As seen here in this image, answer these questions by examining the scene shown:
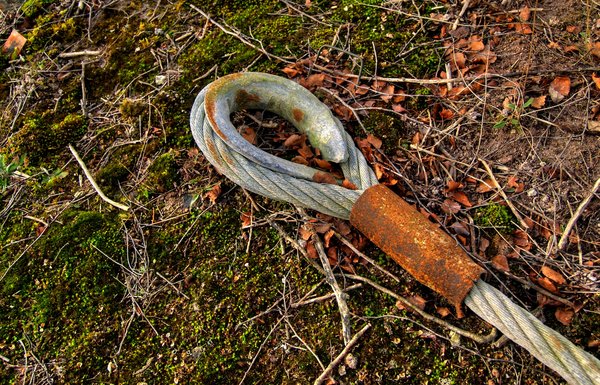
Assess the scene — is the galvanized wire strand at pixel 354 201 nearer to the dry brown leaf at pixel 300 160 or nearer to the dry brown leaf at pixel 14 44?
the dry brown leaf at pixel 300 160

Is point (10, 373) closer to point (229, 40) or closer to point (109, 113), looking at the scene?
point (109, 113)

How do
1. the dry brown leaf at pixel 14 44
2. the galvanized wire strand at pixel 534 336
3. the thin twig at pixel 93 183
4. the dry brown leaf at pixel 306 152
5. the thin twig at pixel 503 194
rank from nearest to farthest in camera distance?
the galvanized wire strand at pixel 534 336
the thin twig at pixel 503 194
the dry brown leaf at pixel 306 152
the thin twig at pixel 93 183
the dry brown leaf at pixel 14 44

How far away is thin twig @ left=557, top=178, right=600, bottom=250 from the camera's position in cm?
236

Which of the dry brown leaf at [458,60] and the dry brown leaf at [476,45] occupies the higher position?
the dry brown leaf at [476,45]

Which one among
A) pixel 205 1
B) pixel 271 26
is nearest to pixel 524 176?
pixel 271 26

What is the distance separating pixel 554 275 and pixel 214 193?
182cm

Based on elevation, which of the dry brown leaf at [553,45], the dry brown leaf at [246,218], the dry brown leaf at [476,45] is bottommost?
the dry brown leaf at [246,218]

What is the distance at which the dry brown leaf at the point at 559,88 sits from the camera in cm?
273

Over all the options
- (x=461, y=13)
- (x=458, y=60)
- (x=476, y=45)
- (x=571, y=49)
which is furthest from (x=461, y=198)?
(x=461, y=13)

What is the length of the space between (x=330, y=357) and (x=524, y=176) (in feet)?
4.69

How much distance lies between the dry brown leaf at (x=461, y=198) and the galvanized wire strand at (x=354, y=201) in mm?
455

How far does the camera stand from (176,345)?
2.40 meters

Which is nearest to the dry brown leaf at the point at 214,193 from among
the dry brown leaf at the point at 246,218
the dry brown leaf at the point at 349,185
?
the dry brown leaf at the point at 246,218

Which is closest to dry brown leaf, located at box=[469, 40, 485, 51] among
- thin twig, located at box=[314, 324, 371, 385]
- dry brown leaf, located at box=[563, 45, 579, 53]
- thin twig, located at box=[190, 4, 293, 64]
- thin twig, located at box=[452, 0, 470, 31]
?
thin twig, located at box=[452, 0, 470, 31]
